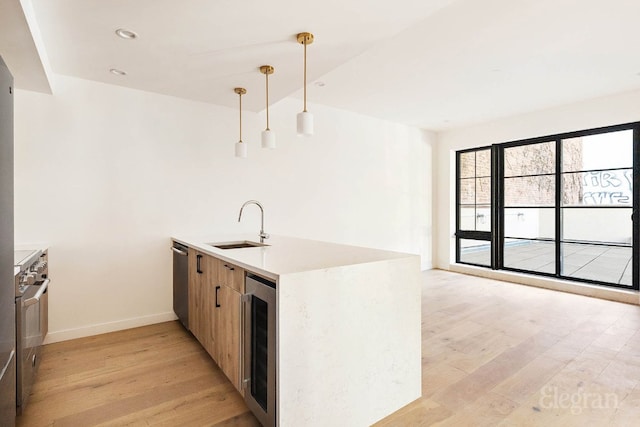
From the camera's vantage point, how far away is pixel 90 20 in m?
2.16

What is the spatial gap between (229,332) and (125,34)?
218cm

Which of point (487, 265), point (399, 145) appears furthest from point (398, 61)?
point (487, 265)

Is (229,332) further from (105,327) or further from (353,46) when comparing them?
(353,46)

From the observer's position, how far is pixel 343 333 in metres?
1.73

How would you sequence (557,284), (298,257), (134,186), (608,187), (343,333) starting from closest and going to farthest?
(343,333), (298,257), (134,186), (608,187), (557,284)

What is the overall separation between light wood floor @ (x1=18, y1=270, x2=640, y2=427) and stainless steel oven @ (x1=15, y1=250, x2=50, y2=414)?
0.19 meters

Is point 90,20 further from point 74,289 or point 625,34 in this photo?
point 625,34

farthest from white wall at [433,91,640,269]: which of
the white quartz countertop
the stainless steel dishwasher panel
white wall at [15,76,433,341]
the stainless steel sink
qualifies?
the stainless steel dishwasher panel

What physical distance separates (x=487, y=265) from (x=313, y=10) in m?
5.29

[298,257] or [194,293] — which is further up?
[298,257]

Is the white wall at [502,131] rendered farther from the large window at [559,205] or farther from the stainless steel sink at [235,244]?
the stainless steel sink at [235,244]

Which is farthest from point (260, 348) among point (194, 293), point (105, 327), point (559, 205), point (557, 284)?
point (559, 205)

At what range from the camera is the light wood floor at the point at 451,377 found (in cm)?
192

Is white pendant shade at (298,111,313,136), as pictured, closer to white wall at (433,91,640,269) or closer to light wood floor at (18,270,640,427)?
light wood floor at (18,270,640,427)
